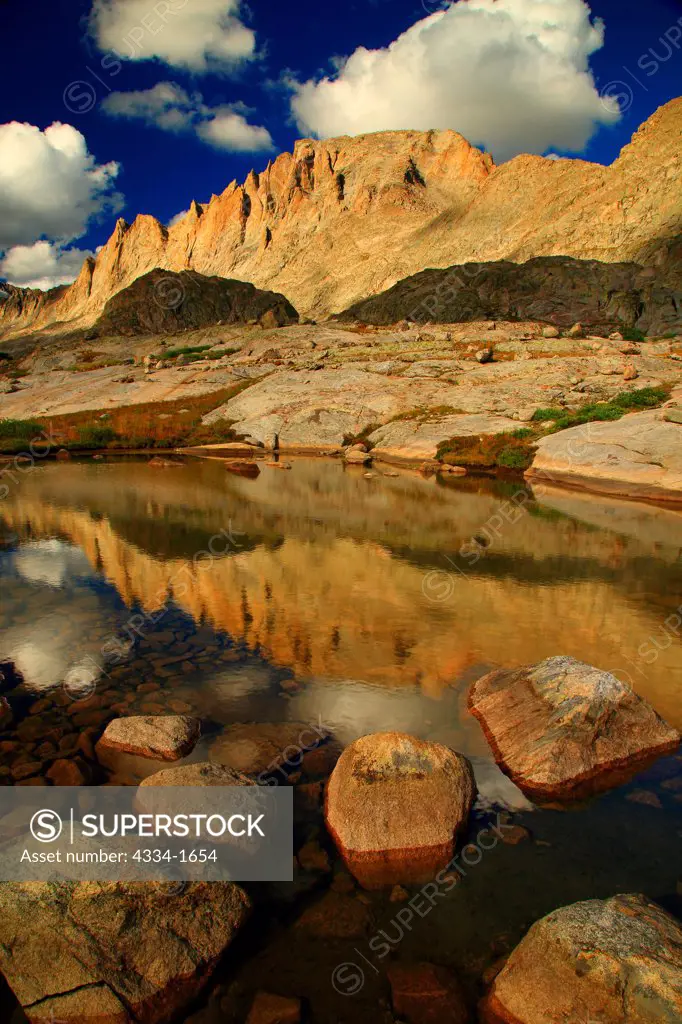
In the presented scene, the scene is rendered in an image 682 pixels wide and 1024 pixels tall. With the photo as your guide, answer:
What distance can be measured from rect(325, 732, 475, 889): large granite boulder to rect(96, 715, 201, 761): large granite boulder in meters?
2.49

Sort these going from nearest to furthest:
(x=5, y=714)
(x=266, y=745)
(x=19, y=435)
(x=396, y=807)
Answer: (x=396, y=807), (x=266, y=745), (x=5, y=714), (x=19, y=435)

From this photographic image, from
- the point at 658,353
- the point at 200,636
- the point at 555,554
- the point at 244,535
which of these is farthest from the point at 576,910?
the point at 658,353

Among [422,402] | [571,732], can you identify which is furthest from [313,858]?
[422,402]

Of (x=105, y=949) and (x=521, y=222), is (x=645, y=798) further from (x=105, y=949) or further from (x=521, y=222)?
(x=521, y=222)

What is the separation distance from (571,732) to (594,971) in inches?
144

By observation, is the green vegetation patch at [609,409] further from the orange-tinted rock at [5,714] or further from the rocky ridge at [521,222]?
the rocky ridge at [521,222]

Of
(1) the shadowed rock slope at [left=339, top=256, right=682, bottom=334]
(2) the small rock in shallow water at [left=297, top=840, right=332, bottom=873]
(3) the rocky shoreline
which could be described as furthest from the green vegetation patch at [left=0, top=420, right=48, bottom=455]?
(1) the shadowed rock slope at [left=339, top=256, right=682, bottom=334]

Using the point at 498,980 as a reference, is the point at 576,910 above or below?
above

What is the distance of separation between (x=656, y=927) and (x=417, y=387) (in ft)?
170

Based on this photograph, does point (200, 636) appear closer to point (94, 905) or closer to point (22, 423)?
point (94, 905)

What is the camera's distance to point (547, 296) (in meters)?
120

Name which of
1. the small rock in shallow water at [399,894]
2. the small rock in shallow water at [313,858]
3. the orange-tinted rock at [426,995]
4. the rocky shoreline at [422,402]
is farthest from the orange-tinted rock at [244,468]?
the orange-tinted rock at [426,995]

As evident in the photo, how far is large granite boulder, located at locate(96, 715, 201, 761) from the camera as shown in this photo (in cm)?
848

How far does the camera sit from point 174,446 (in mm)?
51906
